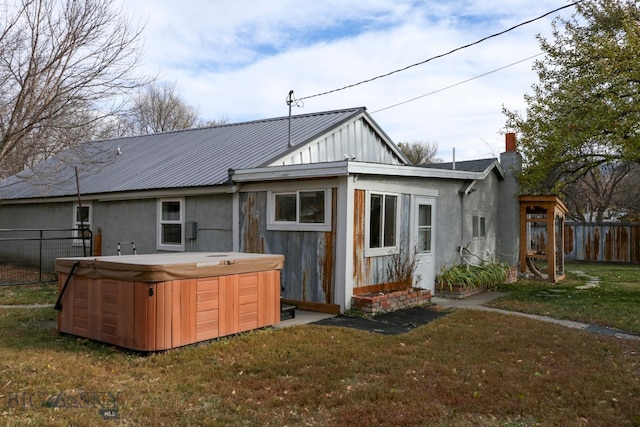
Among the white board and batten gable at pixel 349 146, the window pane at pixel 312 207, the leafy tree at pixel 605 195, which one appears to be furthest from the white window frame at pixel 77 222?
the leafy tree at pixel 605 195

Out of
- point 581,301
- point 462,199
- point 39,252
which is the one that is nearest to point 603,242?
point 462,199

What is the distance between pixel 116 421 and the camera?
4.03 metres

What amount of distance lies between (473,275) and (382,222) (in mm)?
3344

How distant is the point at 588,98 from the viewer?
11.9m

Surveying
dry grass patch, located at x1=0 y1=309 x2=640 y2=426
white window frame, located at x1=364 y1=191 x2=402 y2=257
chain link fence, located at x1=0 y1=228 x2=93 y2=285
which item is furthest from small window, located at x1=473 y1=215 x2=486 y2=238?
chain link fence, located at x1=0 y1=228 x2=93 y2=285

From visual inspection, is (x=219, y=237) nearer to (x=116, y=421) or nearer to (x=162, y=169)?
(x=162, y=169)

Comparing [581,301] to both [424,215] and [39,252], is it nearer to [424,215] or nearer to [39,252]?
[424,215]

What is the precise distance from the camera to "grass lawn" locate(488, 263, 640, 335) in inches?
332

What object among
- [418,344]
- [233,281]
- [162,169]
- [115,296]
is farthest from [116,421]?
[162,169]

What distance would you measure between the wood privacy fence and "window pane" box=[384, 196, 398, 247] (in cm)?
1475

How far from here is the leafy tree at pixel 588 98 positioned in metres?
10.8

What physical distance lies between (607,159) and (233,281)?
966 centimetres

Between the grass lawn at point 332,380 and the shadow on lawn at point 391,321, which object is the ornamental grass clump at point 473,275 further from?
the grass lawn at point 332,380

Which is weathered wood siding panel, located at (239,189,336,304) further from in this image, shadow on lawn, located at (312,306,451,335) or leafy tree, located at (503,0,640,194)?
leafy tree, located at (503,0,640,194)
